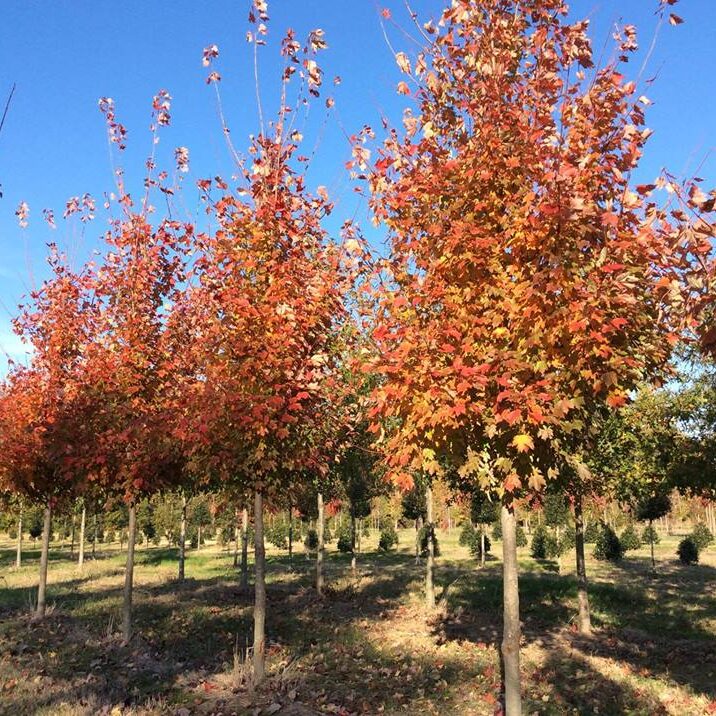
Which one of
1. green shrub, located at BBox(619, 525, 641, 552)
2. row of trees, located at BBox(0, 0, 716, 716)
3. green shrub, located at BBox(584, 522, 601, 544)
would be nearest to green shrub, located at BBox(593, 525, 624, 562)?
green shrub, located at BBox(619, 525, 641, 552)

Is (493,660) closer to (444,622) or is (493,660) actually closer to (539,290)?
(444,622)

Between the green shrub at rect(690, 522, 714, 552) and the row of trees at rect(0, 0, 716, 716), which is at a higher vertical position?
the row of trees at rect(0, 0, 716, 716)

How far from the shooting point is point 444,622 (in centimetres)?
1375

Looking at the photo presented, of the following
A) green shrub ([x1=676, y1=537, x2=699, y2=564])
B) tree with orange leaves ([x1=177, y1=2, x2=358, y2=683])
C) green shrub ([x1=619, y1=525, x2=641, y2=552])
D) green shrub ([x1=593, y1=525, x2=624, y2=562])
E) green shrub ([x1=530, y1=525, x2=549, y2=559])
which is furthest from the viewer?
green shrub ([x1=619, y1=525, x2=641, y2=552])

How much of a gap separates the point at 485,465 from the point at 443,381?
1.04 metres

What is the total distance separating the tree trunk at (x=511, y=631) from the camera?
5.37 meters

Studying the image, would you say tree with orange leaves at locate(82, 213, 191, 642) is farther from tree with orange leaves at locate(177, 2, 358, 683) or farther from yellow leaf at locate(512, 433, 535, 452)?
yellow leaf at locate(512, 433, 535, 452)

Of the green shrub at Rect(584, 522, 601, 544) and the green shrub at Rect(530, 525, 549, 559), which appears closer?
the green shrub at Rect(530, 525, 549, 559)

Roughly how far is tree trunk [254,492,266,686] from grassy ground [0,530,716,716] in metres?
0.32

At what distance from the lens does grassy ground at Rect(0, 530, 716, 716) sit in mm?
7688

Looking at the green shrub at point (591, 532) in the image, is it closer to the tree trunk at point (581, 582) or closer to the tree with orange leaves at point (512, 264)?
the tree trunk at point (581, 582)

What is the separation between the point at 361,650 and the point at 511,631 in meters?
6.53

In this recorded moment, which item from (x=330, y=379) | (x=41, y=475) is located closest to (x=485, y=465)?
(x=330, y=379)

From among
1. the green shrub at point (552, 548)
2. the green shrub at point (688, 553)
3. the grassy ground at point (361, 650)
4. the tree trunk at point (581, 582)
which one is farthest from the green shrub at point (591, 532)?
the tree trunk at point (581, 582)
